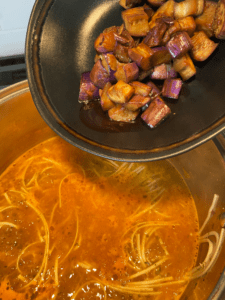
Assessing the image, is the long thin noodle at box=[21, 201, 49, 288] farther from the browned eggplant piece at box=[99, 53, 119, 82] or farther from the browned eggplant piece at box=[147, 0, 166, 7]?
the browned eggplant piece at box=[147, 0, 166, 7]

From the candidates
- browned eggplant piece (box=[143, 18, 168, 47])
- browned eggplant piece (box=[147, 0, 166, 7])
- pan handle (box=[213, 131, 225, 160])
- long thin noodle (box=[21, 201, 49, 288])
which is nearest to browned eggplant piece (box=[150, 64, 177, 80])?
browned eggplant piece (box=[143, 18, 168, 47])

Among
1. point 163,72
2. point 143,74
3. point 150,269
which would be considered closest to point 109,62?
point 143,74

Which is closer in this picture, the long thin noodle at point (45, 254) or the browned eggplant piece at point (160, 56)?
the browned eggplant piece at point (160, 56)

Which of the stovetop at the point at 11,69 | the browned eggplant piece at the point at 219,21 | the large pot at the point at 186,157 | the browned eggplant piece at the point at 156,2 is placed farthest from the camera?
the stovetop at the point at 11,69

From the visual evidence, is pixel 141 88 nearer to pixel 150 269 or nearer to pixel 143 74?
pixel 143 74

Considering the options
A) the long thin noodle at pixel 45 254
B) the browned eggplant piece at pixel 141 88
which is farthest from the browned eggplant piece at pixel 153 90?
the long thin noodle at pixel 45 254

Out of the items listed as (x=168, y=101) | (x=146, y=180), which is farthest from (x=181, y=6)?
(x=146, y=180)

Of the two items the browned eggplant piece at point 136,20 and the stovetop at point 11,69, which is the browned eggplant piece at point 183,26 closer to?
the browned eggplant piece at point 136,20
